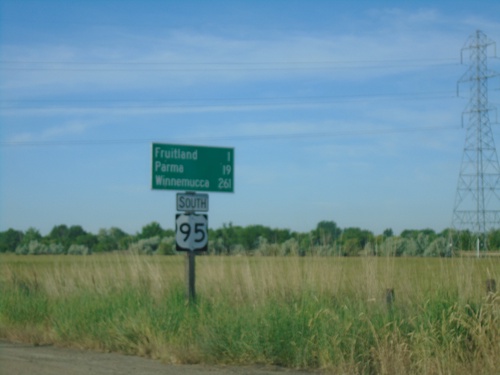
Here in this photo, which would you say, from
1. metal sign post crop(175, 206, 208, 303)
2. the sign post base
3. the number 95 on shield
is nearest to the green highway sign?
metal sign post crop(175, 206, 208, 303)

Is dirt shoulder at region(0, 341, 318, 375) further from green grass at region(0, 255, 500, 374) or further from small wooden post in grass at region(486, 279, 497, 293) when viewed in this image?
small wooden post in grass at region(486, 279, 497, 293)

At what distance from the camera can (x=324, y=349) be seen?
1173 centimetres

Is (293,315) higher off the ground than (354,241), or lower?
lower

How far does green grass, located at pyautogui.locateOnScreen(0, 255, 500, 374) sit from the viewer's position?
36.6 ft

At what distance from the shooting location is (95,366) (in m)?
12.3

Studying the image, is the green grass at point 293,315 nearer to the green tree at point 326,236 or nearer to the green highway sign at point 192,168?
the green tree at point 326,236

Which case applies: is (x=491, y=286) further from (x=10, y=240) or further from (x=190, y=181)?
(x=10, y=240)

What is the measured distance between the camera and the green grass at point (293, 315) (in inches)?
439

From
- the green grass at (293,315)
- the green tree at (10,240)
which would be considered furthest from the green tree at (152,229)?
the green grass at (293,315)

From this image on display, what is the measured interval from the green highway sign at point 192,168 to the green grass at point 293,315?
7.46 feet

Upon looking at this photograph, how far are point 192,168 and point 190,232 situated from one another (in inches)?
54.2

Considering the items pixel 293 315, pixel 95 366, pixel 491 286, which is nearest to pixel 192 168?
pixel 293 315

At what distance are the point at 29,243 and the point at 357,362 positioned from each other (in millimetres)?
55442

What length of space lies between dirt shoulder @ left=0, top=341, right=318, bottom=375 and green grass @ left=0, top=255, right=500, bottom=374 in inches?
15.2
